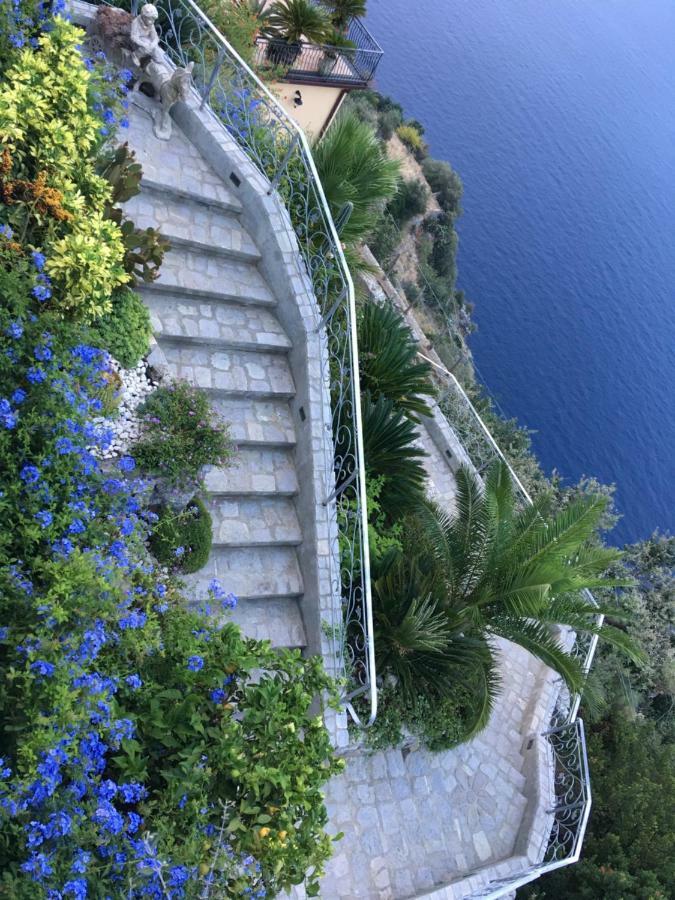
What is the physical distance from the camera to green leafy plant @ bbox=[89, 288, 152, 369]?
5789 mm

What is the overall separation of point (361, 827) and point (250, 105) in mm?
8184

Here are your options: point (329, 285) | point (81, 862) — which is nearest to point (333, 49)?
point (329, 285)

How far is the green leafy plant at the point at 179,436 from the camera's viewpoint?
5.70 meters

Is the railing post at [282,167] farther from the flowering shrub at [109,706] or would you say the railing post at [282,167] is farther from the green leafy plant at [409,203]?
the green leafy plant at [409,203]

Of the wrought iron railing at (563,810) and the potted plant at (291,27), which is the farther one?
the potted plant at (291,27)

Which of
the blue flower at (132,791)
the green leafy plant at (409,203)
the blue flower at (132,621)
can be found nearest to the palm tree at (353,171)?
the blue flower at (132,621)

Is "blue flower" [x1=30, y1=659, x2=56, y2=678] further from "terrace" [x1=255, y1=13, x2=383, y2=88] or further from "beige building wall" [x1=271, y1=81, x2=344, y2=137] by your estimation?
"beige building wall" [x1=271, y1=81, x2=344, y2=137]

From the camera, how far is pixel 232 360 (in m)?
7.05

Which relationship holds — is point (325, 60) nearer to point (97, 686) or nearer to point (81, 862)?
point (97, 686)

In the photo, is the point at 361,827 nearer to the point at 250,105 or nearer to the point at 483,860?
the point at 483,860

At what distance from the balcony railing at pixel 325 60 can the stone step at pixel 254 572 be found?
12371 millimetres

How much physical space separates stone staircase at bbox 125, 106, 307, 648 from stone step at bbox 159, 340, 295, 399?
0.04 ft

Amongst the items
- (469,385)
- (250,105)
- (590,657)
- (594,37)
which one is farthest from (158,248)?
(594,37)

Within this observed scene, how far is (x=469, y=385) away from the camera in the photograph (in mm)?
20391
